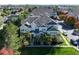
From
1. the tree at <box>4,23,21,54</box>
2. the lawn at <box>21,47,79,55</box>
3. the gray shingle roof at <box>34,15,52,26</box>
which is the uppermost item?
the gray shingle roof at <box>34,15,52,26</box>

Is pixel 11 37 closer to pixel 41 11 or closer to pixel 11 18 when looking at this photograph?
pixel 11 18

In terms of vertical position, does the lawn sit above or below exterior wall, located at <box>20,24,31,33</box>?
below

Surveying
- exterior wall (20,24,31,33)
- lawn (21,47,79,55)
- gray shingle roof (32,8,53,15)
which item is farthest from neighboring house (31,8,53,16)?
lawn (21,47,79,55)

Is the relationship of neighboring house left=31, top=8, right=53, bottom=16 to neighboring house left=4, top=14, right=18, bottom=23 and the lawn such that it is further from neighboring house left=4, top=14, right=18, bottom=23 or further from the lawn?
the lawn

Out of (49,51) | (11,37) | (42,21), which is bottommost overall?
(49,51)

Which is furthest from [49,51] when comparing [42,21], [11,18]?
[11,18]

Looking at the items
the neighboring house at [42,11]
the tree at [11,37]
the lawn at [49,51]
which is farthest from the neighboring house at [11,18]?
the lawn at [49,51]
